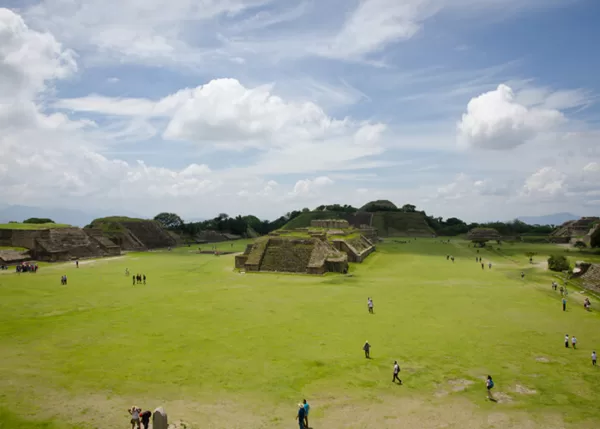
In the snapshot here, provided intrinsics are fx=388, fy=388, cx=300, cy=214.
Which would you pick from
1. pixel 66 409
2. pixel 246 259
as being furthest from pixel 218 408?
pixel 246 259

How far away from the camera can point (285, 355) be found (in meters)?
16.1

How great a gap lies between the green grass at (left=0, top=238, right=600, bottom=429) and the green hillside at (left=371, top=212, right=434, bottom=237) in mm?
82698

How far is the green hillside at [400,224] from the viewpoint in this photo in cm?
11250

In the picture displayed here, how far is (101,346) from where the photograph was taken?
16.4 meters

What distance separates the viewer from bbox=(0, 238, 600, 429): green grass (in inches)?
461

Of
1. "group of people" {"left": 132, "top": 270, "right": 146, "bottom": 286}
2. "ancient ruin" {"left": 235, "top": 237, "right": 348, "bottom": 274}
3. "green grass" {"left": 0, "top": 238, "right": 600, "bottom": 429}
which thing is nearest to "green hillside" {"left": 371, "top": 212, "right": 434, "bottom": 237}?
"ancient ruin" {"left": 235, "top": 237, "right": 348, "bottom": 274}

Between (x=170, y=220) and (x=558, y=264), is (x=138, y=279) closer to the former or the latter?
(x=558, y=264)

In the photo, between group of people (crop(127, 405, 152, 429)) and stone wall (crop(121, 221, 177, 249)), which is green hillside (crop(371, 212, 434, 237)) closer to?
stone wall (crop(121, 221, 177, 249))

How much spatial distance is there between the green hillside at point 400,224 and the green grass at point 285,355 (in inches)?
3256

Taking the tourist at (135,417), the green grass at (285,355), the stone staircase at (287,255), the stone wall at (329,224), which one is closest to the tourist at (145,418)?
the tourist at (135,417)

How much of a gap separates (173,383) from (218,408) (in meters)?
2.38

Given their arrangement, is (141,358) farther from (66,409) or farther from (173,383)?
(66,409)

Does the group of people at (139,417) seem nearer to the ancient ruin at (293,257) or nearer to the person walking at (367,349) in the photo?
the person walking at (367,349)

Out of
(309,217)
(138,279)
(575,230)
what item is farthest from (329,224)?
(309,217)
